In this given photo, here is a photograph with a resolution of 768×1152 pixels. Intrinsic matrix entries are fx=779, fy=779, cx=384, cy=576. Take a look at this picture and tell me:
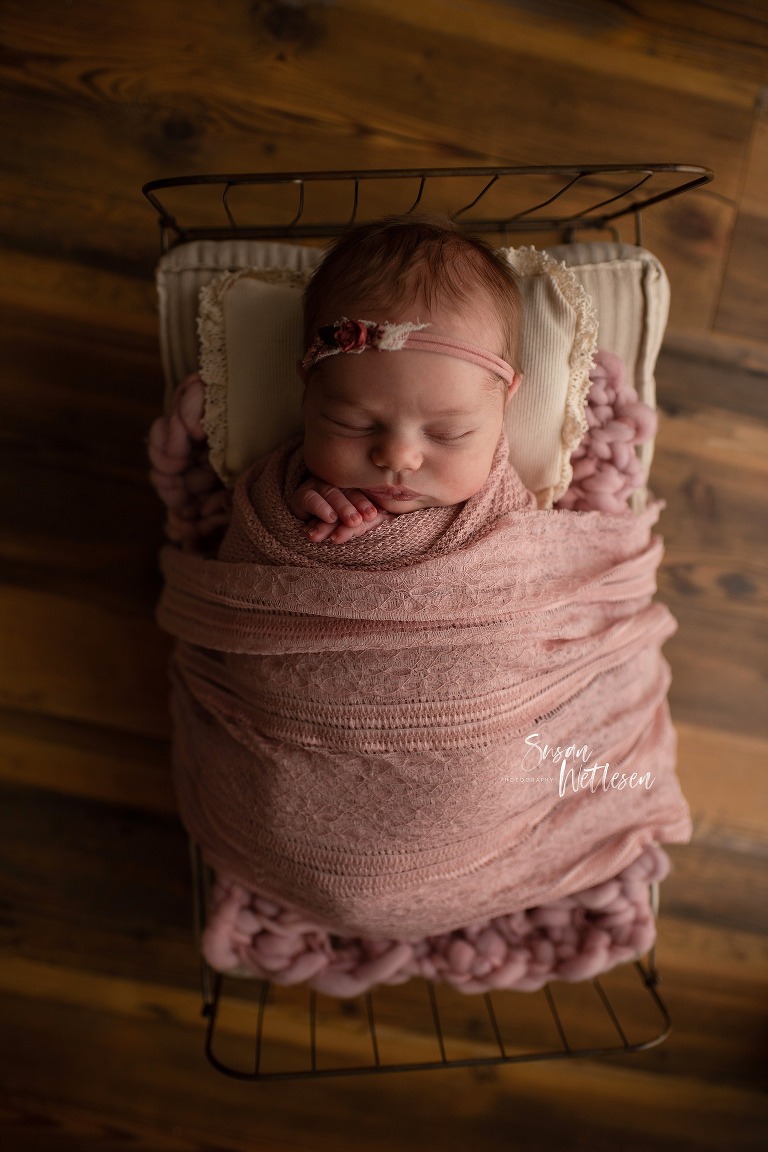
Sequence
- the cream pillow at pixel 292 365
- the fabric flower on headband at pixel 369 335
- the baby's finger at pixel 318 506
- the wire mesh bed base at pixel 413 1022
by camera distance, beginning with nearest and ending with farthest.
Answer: the fabric flower on headband at pixel 369 335 → the baby's finger at pixel 318 506 → the cream pillow at pixel 292 365 → the wire mesh bed base at pixel 413 1022

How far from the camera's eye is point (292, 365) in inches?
43.1

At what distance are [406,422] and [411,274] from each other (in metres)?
0.17

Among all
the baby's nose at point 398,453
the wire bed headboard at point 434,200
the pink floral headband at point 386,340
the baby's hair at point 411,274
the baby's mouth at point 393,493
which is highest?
the wire bed headboard at point 434,200

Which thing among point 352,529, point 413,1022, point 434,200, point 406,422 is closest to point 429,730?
point 352,529

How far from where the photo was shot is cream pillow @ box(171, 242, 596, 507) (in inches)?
42.4

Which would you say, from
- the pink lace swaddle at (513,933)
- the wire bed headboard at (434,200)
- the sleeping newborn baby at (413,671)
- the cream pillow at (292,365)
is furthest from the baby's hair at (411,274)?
the wire bed headboard at (434,200)

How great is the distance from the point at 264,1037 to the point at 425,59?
174 centimetres

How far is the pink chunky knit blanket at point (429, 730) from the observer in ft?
3.18

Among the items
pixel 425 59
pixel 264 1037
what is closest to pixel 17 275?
pixel 425 59

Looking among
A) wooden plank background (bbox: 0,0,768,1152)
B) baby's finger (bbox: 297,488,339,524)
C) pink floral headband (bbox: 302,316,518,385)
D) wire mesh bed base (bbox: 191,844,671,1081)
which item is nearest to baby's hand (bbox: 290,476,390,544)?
baby's finger (bbox: 297,488,339,524)

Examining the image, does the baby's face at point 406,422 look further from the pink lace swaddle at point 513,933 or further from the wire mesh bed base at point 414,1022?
the wire mesh bed base at point 414,1022

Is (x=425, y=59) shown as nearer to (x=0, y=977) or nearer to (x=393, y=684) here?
(x=393, y=684)

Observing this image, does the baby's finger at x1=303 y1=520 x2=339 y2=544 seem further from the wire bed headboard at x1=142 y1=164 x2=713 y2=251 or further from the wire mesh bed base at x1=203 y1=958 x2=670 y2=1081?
the wire mesh bed base at x1=203 y1=958 x2=670 y2=1081

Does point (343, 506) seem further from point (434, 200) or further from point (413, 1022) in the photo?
point (413, 1022)
